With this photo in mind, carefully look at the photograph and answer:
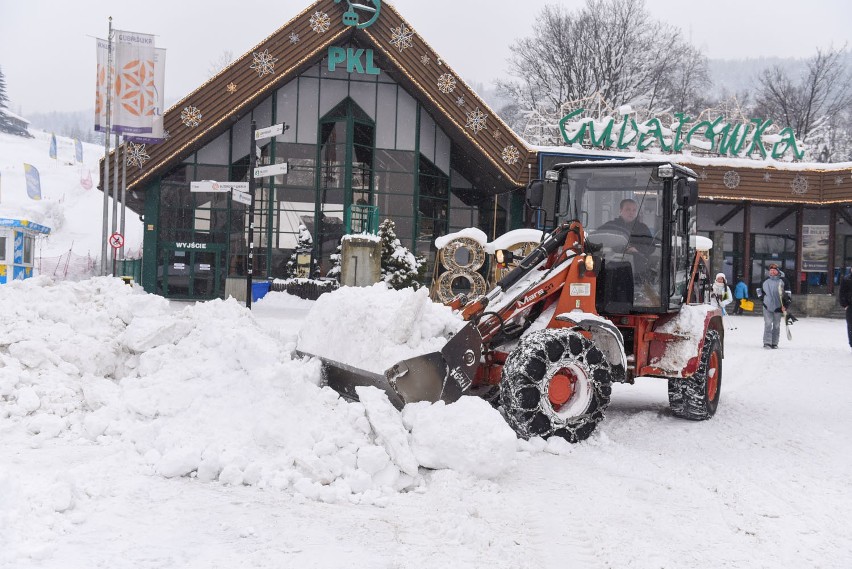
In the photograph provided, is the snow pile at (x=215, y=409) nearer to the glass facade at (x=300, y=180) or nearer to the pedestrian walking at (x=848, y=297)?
the pedestrian walking at (x=848, y=297)

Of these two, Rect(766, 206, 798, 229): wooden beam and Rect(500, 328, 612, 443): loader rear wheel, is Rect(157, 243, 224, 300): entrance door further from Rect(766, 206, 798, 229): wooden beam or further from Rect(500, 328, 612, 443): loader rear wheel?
Rect(766, 206, 798, 229): wooden beam

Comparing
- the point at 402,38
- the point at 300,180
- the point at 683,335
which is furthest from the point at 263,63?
the point at 683,335

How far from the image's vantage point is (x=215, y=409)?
5879mm

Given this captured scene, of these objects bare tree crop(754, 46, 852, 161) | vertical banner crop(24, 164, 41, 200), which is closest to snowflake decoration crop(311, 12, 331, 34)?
bare tree crop(754, 46, 852, 161)

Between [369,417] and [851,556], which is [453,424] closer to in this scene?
[369,417]

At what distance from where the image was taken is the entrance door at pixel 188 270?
1011 inches

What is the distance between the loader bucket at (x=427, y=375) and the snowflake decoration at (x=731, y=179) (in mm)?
23516

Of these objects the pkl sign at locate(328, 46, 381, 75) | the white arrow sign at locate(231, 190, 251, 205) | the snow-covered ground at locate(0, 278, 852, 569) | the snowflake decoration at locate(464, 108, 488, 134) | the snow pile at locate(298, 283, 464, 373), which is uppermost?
the pkl sign at locate(328, 46, 381, 75)

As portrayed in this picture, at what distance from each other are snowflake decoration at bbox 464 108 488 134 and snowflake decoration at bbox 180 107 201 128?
834cm

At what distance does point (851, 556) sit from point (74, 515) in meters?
4.38

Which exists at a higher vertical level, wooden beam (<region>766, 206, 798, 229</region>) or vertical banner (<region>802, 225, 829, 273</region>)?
wooden beam (<region>766, 206, 798, 229</region>)

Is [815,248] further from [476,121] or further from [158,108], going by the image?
[158,108]


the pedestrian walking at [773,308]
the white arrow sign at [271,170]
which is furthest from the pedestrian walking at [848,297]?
the white arrow sign at [271,170]

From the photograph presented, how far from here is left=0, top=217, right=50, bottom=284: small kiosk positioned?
68.6 feet
